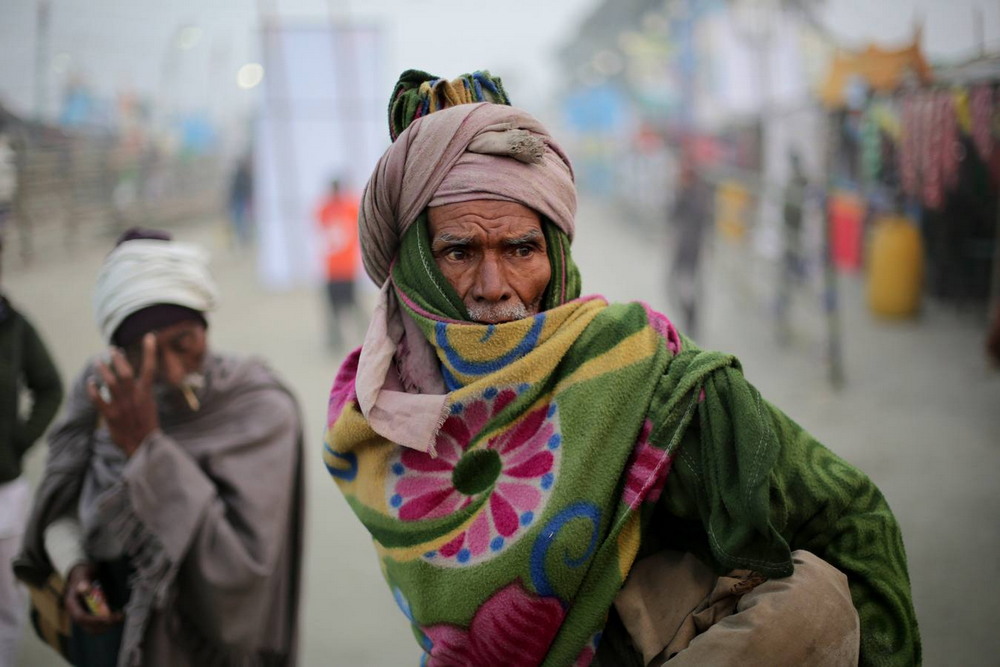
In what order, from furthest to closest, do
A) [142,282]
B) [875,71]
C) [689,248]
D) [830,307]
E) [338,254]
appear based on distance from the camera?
[338,254] → [875,71] → [689,248] → [830,307] → [142,282]

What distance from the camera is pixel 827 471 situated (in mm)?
1313

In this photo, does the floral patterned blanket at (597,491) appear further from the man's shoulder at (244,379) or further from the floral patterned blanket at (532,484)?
the man's shoulder at (244,379)

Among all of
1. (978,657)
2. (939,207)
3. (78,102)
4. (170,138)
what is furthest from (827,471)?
(170,138)

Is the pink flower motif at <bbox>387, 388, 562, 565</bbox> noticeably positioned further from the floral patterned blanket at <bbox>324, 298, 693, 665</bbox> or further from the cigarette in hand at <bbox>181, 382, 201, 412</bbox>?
the cigarette in hand at <bbox>181, 382, 201, 412</bbox>

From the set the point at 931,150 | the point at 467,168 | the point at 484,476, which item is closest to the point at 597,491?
the point at 484,476

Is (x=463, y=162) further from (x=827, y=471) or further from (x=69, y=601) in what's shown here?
(x=69, y=601)

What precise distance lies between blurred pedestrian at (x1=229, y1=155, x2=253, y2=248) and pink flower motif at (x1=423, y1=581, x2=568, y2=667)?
16.6 m

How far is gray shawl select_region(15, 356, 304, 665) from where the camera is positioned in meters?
2.12

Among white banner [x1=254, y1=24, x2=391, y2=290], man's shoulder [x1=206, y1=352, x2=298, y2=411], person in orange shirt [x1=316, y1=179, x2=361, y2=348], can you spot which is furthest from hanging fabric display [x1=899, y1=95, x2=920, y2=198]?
white banner [x1=254, y1=24, x2=391, y2=290]

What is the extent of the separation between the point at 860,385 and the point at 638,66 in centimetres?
2222

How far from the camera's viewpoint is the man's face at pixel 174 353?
2.34 metres

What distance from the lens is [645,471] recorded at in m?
1.29

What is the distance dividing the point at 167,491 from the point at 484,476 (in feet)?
3.68

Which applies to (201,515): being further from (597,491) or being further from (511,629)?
(597,491)
